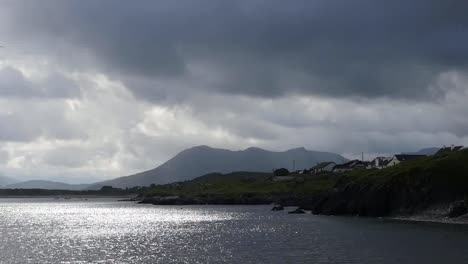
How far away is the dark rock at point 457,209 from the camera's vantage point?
108 meters

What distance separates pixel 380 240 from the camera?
7894 centimetres

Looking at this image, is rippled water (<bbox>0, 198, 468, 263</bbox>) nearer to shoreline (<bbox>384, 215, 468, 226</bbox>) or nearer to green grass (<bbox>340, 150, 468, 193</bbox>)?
shoreline (<bbox>384, 215, 468, 226</bbox>)

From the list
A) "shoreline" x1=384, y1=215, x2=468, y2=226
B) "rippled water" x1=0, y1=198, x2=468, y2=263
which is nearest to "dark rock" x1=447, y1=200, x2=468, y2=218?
"shoreline" x1=384, y1=215, x2=468, y2=226

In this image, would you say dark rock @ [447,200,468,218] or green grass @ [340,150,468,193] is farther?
green grass @ [340,150,468,193]

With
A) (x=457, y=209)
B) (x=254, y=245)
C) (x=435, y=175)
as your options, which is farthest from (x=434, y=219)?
(x=254, y=245)

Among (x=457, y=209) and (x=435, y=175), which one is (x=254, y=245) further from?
(x=435, y=175)

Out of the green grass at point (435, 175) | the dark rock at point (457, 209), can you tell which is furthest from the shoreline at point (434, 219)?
the green grass at point (435, 175)

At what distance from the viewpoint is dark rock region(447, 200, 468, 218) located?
107812mm

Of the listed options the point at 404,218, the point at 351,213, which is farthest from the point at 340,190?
the point at 404,218

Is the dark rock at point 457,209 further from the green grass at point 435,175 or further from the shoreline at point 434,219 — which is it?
the green grass at point 435,175

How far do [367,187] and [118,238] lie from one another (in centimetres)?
6603

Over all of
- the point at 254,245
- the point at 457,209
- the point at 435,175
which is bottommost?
the point at 254,245

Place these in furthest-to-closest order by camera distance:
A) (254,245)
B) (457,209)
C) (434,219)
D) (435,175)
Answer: (435,175) < (434,219) < (457,209) < (254,245)

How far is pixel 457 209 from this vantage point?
109 metres
